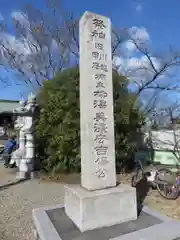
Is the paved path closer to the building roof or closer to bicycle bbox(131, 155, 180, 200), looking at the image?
bicycle bbox(131, 155, 180, 200)

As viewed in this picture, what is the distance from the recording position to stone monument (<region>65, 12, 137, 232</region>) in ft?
9.46

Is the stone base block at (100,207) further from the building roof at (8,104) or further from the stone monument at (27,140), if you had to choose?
the building roof at (8,104)

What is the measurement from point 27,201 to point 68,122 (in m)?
2.83

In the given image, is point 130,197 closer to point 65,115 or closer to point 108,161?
point 108,161

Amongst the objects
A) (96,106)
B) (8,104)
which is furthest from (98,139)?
(8,104)

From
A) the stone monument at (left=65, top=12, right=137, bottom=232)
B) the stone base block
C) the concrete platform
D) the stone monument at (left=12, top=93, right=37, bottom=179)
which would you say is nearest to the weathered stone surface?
the stone monument at (left=65, top=12, right=137, bottom=232)

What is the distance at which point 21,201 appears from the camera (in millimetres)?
4828

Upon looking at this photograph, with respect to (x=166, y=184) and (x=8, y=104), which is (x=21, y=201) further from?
(x=8, y=104)

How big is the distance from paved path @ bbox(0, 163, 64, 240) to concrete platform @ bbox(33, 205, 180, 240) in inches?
22.7

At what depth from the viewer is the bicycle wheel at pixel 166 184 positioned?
15.9 feet

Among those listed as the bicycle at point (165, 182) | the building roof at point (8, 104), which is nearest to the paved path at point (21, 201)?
the bicycle at point (165, 182)

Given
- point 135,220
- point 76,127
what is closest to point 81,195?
point 135,220

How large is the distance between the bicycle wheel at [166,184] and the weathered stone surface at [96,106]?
2.46 meters

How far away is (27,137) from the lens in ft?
23.7
